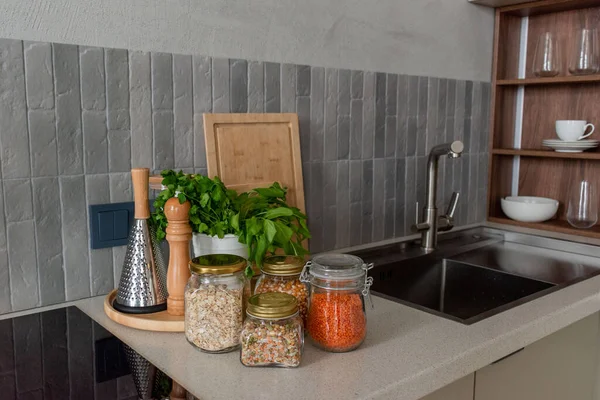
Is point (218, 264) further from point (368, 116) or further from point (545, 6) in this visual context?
point (545, 6)

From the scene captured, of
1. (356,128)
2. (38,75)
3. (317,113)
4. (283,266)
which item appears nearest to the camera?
(283,266)

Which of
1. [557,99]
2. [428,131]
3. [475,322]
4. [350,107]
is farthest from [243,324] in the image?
[557,99]

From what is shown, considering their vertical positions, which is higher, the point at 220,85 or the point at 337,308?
the point at 220,85

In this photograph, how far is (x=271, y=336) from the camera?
880 millimetres

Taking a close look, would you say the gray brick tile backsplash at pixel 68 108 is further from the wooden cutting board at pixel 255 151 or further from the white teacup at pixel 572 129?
the white teacup at pixel 572 129

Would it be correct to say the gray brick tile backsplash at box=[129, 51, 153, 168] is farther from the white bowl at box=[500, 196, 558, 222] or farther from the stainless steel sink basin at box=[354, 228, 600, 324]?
the white bowl at box=[500, 196, 558, 222]

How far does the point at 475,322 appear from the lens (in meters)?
1.10

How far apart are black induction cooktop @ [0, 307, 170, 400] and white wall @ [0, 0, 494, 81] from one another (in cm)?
53

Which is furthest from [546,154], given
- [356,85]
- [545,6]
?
[356,85]

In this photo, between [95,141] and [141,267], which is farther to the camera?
[95,141]

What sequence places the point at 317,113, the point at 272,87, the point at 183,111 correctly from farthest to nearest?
the point at 317,113, the point at 272,87, the point at 183,111

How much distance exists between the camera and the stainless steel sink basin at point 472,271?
159cm

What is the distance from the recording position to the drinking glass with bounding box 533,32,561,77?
194 cm

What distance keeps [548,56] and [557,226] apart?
0.56 m
